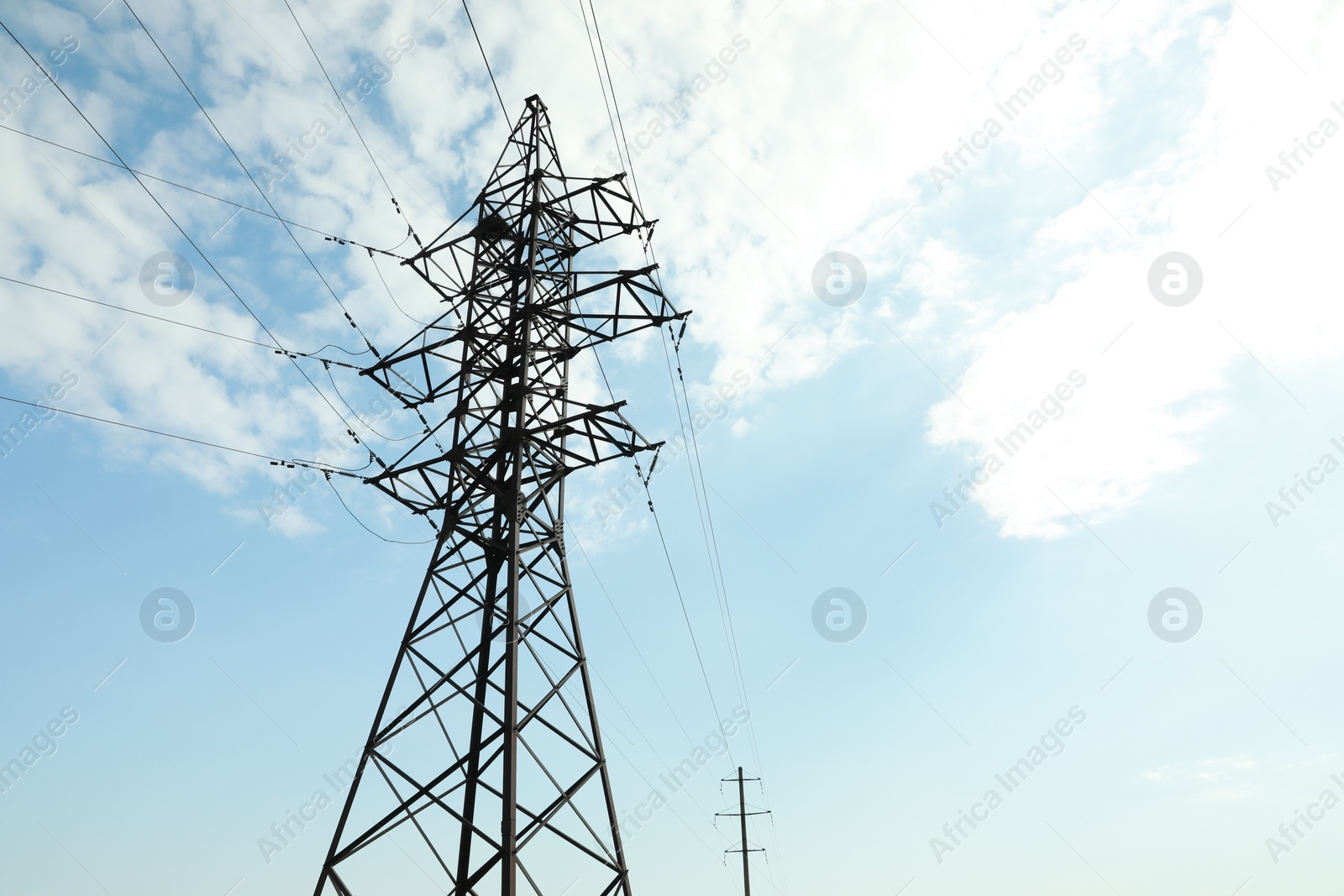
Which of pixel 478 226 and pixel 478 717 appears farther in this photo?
pixel 478 226

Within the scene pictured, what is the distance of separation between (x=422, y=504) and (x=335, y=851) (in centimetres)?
562

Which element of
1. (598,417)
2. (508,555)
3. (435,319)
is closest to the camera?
(508,555)

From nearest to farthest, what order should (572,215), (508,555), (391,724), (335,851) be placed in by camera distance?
1. (335,851)
2. (391,724)
3. (508,555)
4. (572,215)

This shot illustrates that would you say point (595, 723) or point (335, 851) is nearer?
point (335, 851)

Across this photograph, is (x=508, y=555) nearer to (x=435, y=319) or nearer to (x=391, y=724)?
(x=391, y=724)

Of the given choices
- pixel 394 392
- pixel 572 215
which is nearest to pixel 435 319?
pixel 394 392

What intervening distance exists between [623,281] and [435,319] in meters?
3.82

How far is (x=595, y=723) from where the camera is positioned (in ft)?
39.3

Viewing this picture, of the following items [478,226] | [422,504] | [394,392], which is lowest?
[422,504]

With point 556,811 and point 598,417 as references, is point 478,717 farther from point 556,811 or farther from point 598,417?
point 598,417

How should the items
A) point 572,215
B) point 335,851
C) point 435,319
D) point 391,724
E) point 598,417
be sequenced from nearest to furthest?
point 335,851 < point 391,724 < point 598,417 < point 435,319 < point 572,215

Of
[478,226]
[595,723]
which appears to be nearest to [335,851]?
[595,723]

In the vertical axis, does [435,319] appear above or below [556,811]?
above

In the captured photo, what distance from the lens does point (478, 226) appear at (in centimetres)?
1568
